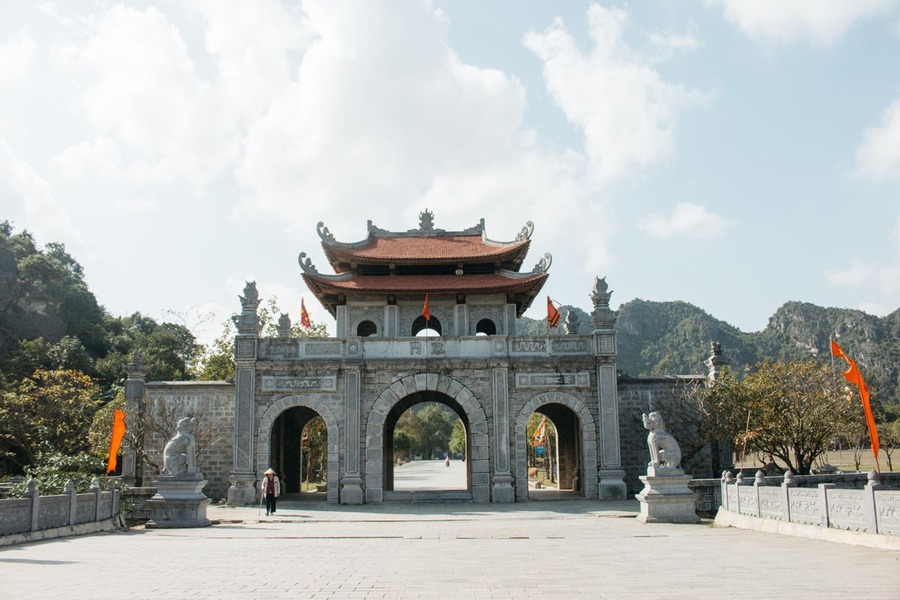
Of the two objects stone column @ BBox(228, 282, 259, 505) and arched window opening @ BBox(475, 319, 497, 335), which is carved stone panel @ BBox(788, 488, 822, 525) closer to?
arched window opening @ BBox(475, 319, 497, 335)

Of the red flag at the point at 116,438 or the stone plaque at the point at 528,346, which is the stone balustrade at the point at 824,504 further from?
the red flag at the point at 116,438

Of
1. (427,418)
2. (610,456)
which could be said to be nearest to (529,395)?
(610,456)

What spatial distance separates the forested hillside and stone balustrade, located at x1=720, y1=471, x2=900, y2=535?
73.6 metres

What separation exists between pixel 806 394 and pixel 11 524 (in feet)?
69.2

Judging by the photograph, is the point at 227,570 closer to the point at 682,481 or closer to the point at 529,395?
the point at 682,481

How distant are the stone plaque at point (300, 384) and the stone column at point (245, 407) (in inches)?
20.5

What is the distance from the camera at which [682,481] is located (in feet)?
58.2

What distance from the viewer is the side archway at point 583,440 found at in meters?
24.7

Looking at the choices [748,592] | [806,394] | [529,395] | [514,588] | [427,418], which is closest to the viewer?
[748,592]

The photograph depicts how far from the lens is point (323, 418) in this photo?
24969 millimetres

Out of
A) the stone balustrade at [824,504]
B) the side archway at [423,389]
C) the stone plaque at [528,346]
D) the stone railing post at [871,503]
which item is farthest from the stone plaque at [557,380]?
the stone railing post at [871,503]

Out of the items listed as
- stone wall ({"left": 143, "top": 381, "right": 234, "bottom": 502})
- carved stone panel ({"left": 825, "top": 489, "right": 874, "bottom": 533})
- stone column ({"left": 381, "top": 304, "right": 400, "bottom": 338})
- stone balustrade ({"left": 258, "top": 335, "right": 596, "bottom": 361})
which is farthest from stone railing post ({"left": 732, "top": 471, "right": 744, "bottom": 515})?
stone wall ({"left": 143, "top": 381, "right": 234, "bottom": 502})

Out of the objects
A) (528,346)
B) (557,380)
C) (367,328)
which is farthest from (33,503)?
(367,328)

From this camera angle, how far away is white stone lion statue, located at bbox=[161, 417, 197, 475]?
18344mm
